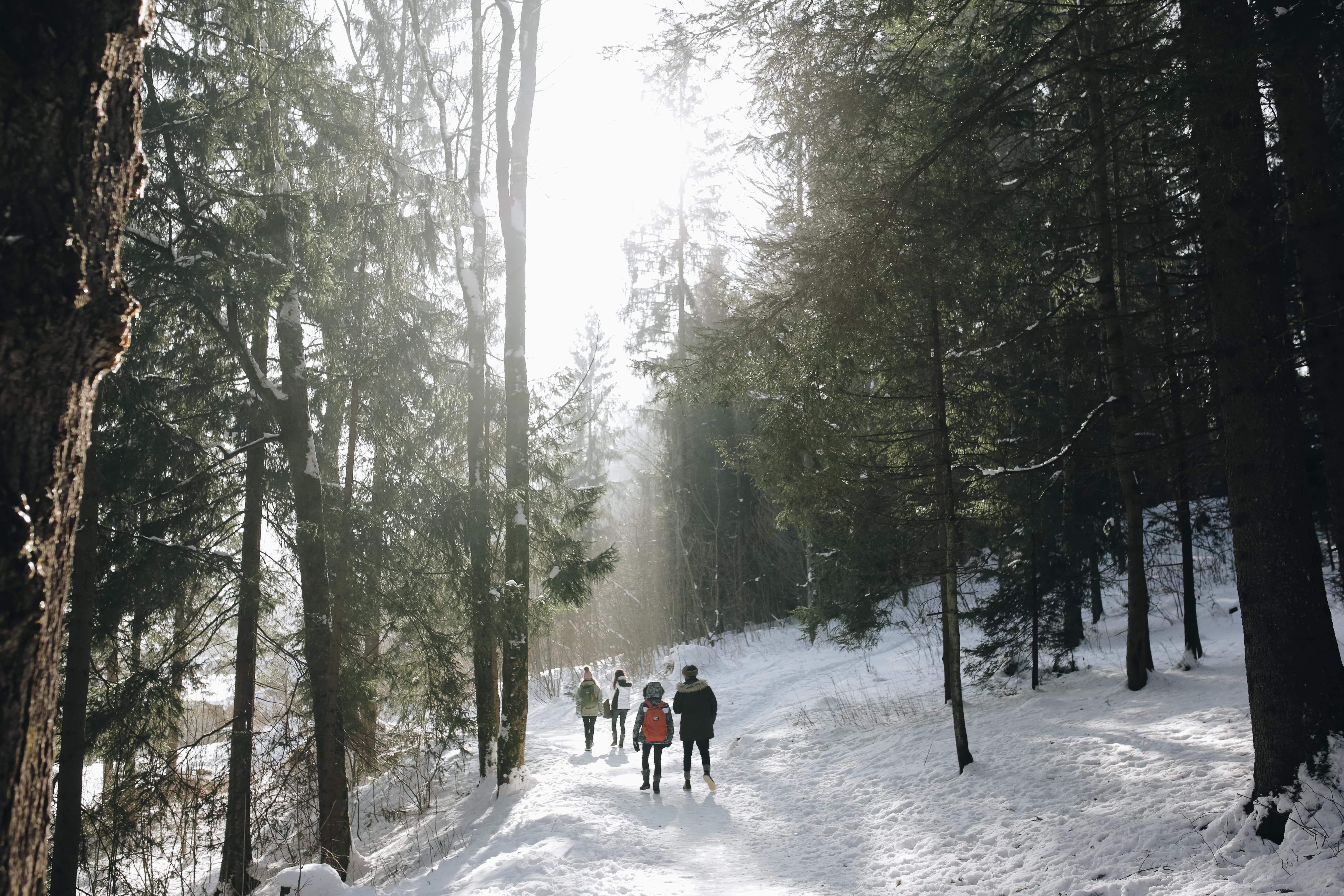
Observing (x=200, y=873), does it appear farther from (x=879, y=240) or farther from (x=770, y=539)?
(x=770, y=539)

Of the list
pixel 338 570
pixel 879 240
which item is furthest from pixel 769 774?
pixel 879 240

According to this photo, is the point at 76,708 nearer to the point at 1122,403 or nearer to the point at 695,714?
the point at 695,714

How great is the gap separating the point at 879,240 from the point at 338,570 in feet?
25.4

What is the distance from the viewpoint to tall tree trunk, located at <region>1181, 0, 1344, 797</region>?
532 centimetres

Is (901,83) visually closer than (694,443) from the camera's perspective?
Yes

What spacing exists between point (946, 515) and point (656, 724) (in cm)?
481

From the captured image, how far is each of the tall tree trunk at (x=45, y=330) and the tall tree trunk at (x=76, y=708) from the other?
6.72 metres

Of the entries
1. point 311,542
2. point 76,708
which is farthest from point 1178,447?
point 76,708

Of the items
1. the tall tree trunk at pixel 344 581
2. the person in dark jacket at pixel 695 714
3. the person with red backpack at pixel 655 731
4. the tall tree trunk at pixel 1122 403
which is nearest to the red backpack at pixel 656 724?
the person with red backpack at pixel 655 731

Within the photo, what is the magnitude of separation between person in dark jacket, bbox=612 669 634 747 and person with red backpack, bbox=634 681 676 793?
151 inches

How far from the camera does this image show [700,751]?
10.9 meters

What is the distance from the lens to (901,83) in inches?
271

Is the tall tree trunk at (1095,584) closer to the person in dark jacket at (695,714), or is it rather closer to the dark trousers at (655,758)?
the person in dark jacket at (695,714)

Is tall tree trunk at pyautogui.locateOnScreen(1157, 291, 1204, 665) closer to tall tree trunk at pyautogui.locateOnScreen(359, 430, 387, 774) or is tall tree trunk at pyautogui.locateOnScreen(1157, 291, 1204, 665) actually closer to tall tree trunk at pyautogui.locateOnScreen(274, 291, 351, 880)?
tall tree trunk at pyautogui.locateOnScreen(359, 430, 387, 774)
